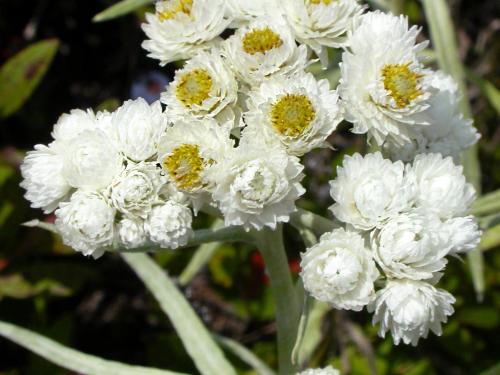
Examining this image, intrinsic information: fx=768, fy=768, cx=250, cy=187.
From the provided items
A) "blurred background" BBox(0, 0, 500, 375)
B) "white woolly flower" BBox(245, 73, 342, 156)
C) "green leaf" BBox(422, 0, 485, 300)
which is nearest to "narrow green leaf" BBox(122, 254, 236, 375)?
"blurred background" BBox(0, 0, 500, 375)

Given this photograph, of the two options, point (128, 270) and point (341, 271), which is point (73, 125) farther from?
point (128, 270)

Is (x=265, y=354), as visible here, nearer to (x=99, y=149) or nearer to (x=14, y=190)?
(x=14, y=190)

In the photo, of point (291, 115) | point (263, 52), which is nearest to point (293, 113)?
point (291, 115)

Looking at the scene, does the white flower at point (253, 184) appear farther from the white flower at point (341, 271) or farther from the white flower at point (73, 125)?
the white flower at point (73, 125)

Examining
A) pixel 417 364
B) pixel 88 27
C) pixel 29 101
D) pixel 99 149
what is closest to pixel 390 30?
pixel 99 149

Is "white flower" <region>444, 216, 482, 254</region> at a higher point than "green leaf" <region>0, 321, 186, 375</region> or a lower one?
higher

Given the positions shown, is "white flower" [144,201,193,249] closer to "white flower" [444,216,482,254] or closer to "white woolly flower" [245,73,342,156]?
"white woolly flower" [245,73,342,156]
